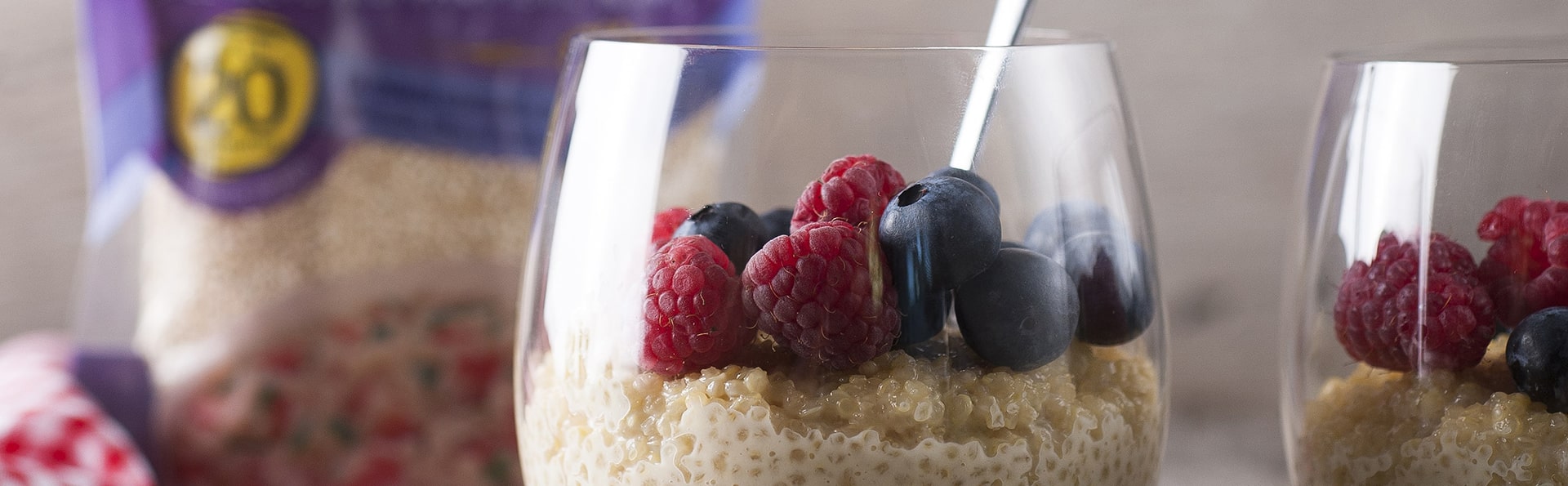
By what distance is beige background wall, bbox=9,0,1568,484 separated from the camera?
33.0 inches

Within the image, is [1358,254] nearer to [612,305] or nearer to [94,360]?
[612,305]

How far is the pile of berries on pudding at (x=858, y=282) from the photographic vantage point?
0.35 meters

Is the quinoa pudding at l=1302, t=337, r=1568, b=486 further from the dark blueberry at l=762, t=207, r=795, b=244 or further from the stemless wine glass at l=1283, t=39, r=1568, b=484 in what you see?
the dark blueberry at l=762, t=207, r=795, b=244

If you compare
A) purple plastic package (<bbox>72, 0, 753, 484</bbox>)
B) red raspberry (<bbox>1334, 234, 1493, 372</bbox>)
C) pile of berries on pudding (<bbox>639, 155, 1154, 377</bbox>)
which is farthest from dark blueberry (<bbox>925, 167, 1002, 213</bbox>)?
purple plastic package (<bbox>72, 0, 753, 484</bbox>)

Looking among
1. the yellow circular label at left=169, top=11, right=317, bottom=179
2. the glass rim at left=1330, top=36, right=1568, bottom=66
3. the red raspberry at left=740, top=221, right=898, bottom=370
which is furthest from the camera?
the yellow circular label at left=169, top=11, right=317, bottom=179

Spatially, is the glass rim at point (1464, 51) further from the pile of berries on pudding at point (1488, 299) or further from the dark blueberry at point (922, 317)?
the dark blueberry at point (922, 317)

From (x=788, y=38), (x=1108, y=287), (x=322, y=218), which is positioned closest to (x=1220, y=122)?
(x=788, y=38)

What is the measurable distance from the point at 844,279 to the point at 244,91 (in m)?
0.55

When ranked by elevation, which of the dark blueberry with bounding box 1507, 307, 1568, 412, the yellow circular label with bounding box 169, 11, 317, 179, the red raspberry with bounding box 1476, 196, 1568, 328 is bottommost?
the dark blueberry with bounding box 1507, 307, 1568, 412

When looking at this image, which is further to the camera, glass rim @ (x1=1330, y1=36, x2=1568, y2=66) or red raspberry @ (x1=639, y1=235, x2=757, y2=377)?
glass rim @ (x1=1330, y1=36, x2=1568, y2=66)

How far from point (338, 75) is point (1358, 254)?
24.1 inches

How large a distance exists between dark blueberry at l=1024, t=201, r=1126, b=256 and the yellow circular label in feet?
1.78

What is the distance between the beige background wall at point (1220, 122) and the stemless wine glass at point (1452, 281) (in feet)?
1.33

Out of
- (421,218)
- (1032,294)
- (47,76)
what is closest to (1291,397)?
(1032,294)
